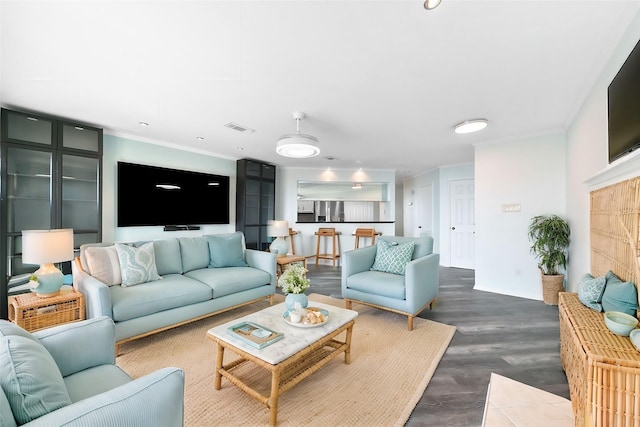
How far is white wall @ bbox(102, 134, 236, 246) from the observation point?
378 centimetres

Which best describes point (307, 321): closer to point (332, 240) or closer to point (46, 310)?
point (46, 310)

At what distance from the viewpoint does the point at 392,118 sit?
3.19 meters

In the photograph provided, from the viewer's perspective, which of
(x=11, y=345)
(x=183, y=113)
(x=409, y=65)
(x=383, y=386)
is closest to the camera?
(x=11, y=345)

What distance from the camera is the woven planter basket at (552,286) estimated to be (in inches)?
138

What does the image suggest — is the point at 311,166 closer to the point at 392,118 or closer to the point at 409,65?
the point at 392,118

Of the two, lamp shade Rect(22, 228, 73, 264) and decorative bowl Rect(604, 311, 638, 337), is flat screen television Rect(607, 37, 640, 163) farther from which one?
lamp shade Rect(22, 228, 73, 264)

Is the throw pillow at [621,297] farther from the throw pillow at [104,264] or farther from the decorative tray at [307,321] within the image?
the throw pillow at [104,264]

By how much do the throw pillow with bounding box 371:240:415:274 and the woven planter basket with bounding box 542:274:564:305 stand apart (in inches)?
74.6

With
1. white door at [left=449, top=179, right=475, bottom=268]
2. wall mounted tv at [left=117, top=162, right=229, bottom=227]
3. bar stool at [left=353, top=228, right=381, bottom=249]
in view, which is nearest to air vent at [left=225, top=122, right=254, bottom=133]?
wall mounted tv at [left=117, top=162, right=229, bottom=227]

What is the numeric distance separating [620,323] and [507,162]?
3179 millimetres

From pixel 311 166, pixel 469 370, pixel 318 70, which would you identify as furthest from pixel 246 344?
pixel 311 166

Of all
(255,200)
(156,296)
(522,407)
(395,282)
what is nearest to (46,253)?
(156,296)

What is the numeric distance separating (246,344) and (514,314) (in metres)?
3.20

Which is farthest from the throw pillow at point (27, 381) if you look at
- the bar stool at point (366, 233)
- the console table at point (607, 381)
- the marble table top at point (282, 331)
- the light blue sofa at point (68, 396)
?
the bar stool at point (366, 233)
